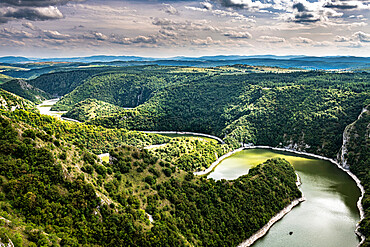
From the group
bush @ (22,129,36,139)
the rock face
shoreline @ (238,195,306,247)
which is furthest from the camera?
the rock face

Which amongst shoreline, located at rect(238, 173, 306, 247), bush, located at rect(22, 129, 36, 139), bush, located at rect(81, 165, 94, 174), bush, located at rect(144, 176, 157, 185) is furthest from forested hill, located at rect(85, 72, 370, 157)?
bush, located at rect(22, 129, 36, 139)

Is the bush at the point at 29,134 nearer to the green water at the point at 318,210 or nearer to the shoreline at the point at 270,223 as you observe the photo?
the shoreline at the point at 270,223

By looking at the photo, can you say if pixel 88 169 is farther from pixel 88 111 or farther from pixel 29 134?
pixel 88 111

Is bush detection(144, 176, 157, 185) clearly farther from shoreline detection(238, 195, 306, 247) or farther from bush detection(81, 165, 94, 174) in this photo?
shoreline detection(238, 195, 306, 247)

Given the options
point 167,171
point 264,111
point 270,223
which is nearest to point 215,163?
point 270,223

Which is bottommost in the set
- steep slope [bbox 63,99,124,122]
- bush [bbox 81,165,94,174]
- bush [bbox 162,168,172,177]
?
steep slope [bbox 63,99,124,122]
